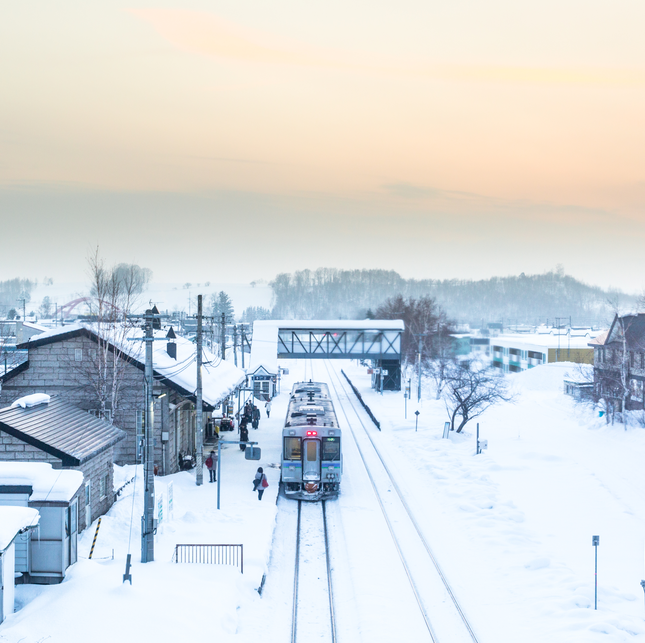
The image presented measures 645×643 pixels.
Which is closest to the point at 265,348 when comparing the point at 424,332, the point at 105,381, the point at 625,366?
→ the point at 105,381

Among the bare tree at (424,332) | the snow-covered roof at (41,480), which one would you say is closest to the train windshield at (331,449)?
the snow-covered roof at (41,480)

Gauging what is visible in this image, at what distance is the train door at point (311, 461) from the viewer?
22.6 meters

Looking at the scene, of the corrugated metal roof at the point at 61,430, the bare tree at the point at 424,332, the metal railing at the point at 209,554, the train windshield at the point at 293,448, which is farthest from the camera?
the bare tree at the point at 424,332

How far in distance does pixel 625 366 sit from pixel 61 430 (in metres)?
35.0

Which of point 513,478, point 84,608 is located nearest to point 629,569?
point 513,478

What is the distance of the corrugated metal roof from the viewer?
16.3 meters

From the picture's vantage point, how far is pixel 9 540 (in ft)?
39.4

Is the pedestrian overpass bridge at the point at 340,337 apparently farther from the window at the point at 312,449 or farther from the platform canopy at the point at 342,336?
the window at the point at 312,449

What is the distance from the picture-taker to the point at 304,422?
936 inches

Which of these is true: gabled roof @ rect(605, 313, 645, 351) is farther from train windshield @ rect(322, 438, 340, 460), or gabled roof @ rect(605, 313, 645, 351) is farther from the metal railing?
the metal railing

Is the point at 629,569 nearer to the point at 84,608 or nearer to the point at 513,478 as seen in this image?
the point at 513,478

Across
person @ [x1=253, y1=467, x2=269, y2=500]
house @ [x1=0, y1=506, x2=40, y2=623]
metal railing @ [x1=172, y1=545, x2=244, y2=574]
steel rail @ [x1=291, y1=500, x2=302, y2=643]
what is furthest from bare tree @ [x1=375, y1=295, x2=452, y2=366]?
house @ [x1=0, y1=506, x2=40, y2=623]

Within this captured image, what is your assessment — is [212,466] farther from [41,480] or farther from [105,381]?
[41,480]

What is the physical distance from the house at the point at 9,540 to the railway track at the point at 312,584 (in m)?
5.97
